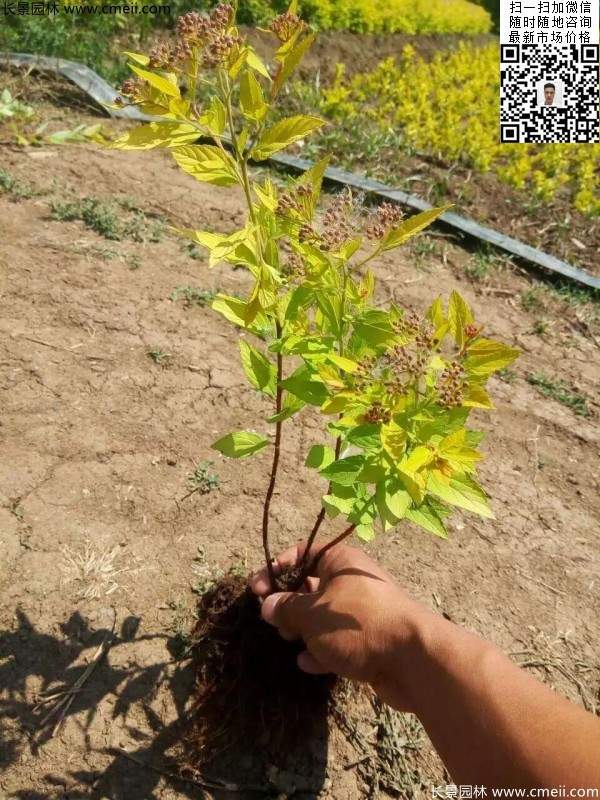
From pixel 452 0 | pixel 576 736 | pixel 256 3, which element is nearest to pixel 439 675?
pixel 576 736

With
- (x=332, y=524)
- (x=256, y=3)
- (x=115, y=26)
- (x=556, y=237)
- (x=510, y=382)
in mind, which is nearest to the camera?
(x=332, y=524)

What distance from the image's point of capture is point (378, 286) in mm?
3656

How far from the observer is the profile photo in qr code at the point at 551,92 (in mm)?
5896

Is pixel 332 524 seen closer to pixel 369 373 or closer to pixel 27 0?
pixel 369 373

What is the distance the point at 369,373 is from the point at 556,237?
13.9ft

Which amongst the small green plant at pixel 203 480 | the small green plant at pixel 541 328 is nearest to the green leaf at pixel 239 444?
the small green plant at pixel 203 480

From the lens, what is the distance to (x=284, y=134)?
1.05 meters

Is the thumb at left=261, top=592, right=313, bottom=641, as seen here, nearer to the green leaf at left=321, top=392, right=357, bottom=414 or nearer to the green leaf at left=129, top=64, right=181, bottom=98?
the green leaf at left=321, top=392, right=357, bottom=414

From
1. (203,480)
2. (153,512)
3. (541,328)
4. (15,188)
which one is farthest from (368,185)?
(153,512)

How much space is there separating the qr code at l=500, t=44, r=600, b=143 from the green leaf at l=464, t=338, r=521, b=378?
588cm

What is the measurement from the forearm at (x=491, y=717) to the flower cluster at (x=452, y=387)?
542 millimetres

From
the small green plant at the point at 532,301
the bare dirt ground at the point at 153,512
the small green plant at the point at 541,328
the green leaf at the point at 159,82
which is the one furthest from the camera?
the small green plant at the point at 532,301

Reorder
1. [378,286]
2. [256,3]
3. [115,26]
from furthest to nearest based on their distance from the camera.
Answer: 1. [256,3]
2. [115,26]
3. [378,286]

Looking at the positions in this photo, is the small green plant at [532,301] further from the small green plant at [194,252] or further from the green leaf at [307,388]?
the green leaf at [307,388]
